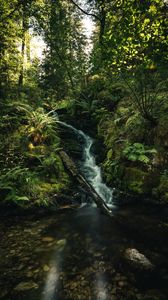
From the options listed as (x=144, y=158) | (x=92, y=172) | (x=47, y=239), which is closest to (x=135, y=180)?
(x=144, y=158)

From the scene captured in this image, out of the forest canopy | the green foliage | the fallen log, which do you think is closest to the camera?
the forest canopy

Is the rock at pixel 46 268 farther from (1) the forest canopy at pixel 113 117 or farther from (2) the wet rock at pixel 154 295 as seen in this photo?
(1) the forest canopy at pixel 113 117

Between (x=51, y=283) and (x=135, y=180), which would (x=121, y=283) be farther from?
(x=135, y=180)

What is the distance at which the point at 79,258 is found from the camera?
3.93 m

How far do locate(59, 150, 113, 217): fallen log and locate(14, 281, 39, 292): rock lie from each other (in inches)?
124

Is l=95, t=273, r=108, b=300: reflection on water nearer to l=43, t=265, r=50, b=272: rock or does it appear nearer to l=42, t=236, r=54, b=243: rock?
l=43, t=265, r=50, b=272: rock

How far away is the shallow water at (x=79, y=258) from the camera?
9.98 feet

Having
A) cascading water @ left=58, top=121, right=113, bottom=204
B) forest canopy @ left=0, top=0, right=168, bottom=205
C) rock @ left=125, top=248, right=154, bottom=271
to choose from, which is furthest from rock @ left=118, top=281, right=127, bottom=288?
cascading water @ left=58, top=121, right=113, bottom=204

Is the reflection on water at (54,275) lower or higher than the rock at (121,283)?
lower

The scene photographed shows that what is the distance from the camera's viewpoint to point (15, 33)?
10.0 meters

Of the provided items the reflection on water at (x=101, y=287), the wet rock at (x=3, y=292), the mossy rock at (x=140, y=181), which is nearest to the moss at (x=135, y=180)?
the mossy rock at (x=140, y=181)

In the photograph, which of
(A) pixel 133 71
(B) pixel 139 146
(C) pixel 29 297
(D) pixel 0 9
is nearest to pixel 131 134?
(B) pixel 139 146

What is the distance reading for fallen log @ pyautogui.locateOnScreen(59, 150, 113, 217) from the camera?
6.44m

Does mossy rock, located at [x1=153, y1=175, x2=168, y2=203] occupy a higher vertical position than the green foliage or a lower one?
lower
